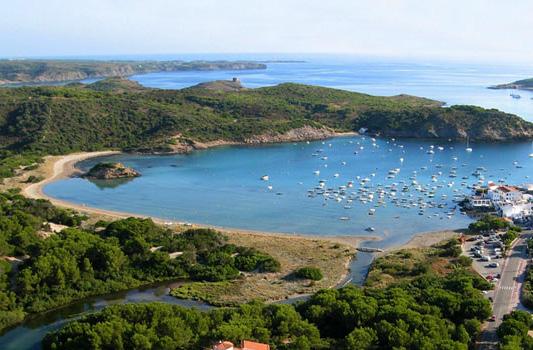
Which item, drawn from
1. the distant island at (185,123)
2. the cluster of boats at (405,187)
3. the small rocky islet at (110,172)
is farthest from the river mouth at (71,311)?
the distant island at (185,123)

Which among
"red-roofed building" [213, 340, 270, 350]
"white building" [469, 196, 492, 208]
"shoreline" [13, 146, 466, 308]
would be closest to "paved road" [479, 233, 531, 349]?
"shoreline" [13, 146, 466, 308]

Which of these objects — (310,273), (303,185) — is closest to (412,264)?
(310,273)

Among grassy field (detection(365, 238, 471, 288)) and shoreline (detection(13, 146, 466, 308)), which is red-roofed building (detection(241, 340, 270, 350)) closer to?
shoreline (detection(13, 146, 466, 308))

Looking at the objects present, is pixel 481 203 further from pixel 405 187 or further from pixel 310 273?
pixel 310 273

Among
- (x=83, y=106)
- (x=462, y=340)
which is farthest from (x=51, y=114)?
(x=462, y=340)

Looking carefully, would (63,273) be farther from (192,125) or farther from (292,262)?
(192,125)

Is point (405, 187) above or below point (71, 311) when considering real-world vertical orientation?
above
